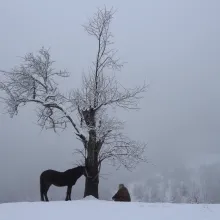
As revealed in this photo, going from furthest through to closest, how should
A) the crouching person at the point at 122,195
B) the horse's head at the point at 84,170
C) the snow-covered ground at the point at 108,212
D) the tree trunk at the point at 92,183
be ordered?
the tree trunk at the point at 92,183 → the horse's head at the point at 84,170 → the crouching person at the point at 122,195 → the snow-covered ground at the point at 108,212

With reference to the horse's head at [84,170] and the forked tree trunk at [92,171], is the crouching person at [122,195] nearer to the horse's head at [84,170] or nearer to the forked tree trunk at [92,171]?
the horse's head at [84,170]

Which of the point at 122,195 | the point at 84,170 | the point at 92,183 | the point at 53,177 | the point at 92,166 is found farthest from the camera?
the point at 92,166

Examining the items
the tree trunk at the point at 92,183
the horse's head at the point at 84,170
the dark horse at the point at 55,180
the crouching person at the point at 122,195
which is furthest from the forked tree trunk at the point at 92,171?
the dark horse at the point at 55,180

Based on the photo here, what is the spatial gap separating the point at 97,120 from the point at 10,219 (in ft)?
34.9

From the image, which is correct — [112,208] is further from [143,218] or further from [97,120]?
[97,120]

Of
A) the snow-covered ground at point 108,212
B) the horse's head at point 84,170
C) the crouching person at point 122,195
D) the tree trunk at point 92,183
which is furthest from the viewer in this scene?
the tree trunk at point 92,183

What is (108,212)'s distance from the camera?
11.5 meters

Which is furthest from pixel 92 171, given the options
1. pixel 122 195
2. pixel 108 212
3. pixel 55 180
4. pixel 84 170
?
pixel 108 212

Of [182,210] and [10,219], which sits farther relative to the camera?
[182,210]

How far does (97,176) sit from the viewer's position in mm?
19922

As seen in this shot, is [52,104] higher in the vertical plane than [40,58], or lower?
lower

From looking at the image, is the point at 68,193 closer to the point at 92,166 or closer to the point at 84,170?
the point at 84,170

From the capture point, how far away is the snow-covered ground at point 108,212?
10.8 meters

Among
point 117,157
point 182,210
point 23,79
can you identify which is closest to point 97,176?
point 117,157
